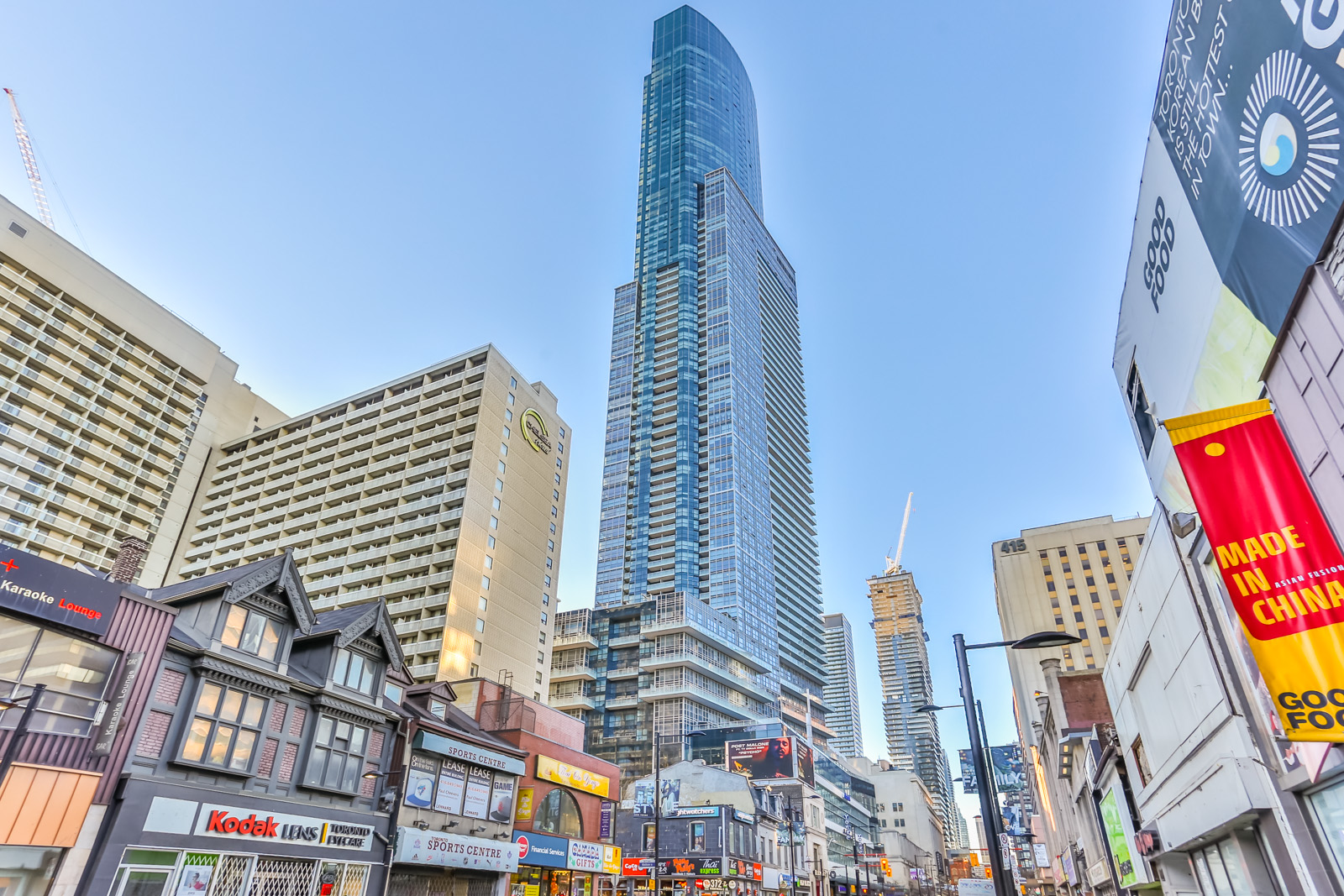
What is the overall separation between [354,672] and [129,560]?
8.23 metres

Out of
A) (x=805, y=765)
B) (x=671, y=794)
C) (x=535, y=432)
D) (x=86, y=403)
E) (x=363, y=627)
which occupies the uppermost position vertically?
(x=535, y=432)

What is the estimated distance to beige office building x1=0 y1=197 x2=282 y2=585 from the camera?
270 feet

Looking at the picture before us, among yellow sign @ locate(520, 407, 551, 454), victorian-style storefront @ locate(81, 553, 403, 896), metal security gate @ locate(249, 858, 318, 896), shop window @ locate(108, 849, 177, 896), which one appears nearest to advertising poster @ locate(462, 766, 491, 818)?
victorian-style storefront @ locate(81, 553, 403, 896)

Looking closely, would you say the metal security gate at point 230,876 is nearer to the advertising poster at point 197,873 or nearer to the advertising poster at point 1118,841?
the advertising poster at point 197,873

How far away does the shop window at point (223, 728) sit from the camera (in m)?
21.0

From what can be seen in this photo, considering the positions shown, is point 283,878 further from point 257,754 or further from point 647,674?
point 647,674

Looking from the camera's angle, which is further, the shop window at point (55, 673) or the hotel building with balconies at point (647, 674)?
the hotel building with balconies at point (647, 674)

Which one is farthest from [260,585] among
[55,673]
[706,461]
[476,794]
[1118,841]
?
[706,461]

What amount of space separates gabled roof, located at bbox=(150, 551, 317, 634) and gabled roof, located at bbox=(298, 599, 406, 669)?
2.75ft

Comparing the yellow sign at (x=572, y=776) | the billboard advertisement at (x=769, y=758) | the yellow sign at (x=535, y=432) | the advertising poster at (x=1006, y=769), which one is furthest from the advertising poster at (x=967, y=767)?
the yellow sign at (x=535, y=432)

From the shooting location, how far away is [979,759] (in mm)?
11727

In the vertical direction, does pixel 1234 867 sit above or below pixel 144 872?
above

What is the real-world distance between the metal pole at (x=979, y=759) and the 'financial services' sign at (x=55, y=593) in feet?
66.4

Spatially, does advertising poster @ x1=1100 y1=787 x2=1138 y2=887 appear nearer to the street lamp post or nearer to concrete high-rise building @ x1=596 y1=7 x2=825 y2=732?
the street lamp post
